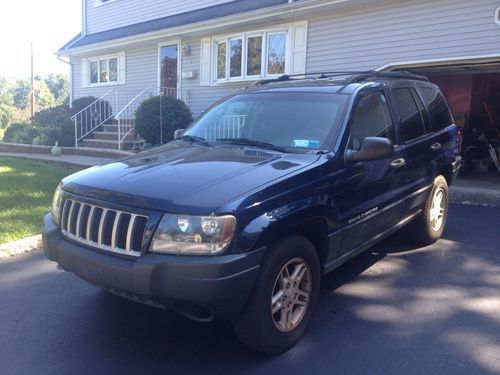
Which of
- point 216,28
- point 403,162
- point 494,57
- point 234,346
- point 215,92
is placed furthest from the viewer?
point 215,92

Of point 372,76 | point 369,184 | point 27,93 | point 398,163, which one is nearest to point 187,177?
point 369,184

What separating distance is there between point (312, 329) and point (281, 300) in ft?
1.78

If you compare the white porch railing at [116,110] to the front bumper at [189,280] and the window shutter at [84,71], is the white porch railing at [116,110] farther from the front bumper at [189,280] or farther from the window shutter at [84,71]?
the front bumper at [189,280]

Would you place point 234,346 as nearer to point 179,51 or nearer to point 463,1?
point 463,1

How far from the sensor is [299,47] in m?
11.4

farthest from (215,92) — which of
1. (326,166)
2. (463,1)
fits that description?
(326,166)

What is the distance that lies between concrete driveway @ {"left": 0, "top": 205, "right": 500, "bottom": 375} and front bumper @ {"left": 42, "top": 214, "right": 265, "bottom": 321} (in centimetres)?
50

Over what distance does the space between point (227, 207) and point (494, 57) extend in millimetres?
7743

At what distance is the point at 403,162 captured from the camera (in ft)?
14.9

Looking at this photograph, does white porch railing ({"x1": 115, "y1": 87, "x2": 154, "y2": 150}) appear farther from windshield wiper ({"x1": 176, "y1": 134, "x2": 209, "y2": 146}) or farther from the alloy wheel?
the alloy wheel

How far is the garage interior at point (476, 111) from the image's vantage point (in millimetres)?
11750

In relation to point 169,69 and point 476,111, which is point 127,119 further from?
point 476,111

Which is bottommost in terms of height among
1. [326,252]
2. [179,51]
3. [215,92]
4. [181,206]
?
[326,252]

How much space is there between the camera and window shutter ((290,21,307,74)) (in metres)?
11.2
